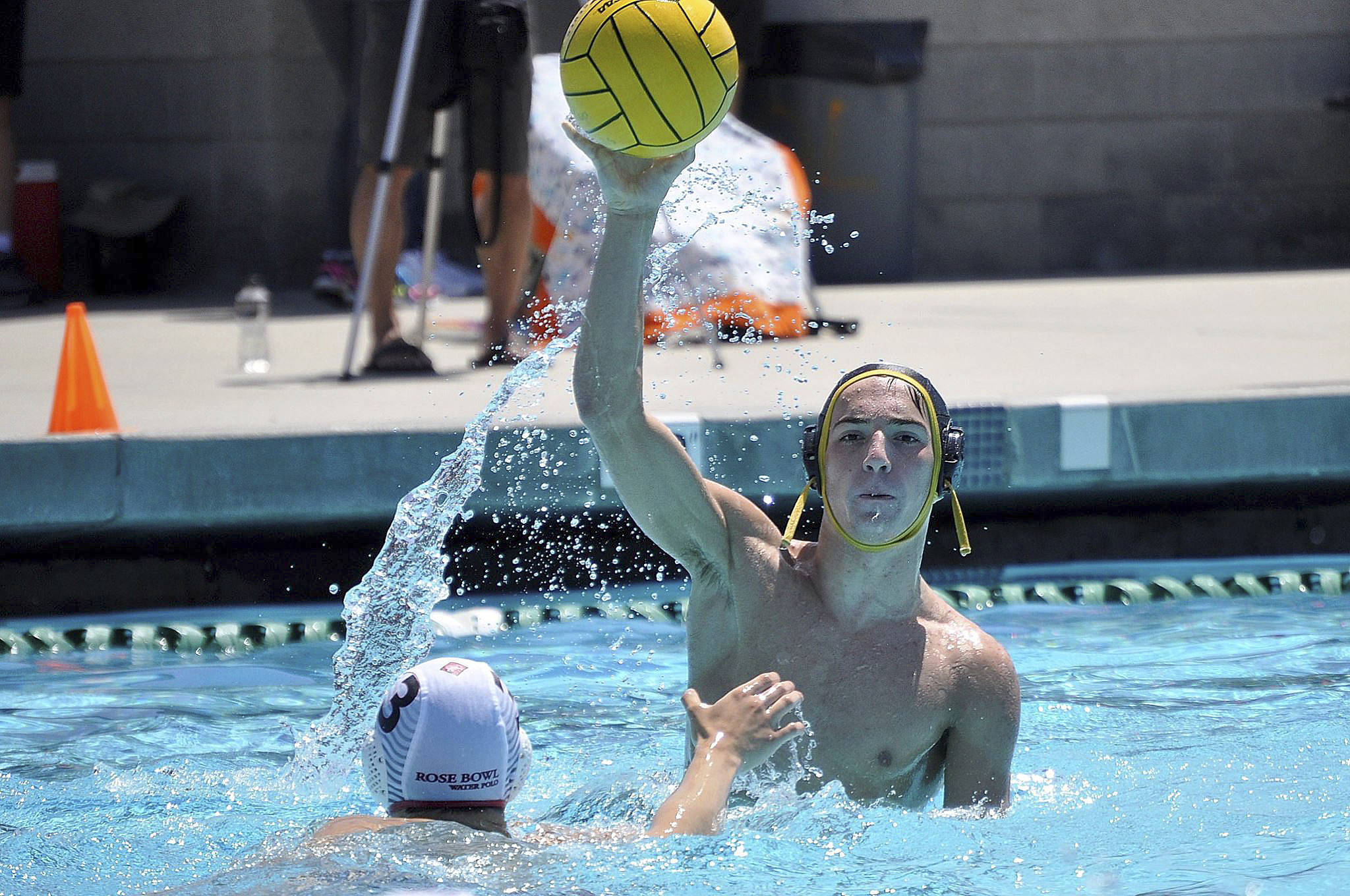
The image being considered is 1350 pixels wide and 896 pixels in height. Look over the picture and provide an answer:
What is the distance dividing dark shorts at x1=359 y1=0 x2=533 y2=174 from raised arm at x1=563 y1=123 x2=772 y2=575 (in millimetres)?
3515

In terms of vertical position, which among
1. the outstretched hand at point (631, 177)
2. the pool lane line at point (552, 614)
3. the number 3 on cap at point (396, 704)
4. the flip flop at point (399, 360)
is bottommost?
the pool lane line at point (552, 614)

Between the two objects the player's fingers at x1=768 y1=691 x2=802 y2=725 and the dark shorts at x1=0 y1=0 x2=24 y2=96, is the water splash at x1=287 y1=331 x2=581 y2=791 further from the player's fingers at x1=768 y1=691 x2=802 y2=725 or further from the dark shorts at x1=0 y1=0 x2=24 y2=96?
the dark shorts at x1=0 y1=0 x2=24 y2=96

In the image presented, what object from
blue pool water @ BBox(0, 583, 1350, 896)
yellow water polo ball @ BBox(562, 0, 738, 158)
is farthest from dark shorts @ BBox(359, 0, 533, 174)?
yellow water polo ball @ BBox(562, 0, 738, 158)

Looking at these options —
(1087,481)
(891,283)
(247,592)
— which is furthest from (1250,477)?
(891,283)

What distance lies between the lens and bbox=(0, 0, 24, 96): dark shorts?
8234mm

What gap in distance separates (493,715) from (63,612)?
3.01 meters

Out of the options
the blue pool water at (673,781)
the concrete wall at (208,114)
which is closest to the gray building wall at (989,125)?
the concrete wall at (208,114)

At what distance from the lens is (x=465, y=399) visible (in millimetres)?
5703

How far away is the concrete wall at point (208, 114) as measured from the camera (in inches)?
399

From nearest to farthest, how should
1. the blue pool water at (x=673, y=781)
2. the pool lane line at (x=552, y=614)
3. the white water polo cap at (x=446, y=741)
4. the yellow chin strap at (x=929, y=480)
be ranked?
the white water polo cap at (x=446, y=741) → the blue pool water at (x=673, y=781) → the yellow chin strap at (x=929, y=480) → the pool lane line at (x=552, y=614)

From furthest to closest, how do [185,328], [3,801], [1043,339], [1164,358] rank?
[185,328]
[1043,339]
[1164,358]
[3,801]

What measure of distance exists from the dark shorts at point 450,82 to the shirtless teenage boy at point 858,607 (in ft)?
11.5

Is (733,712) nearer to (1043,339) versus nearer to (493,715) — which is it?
(493,715)

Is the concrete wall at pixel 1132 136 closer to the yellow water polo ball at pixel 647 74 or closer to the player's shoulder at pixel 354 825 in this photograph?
the yellow water polo ball at pixel 647 74
